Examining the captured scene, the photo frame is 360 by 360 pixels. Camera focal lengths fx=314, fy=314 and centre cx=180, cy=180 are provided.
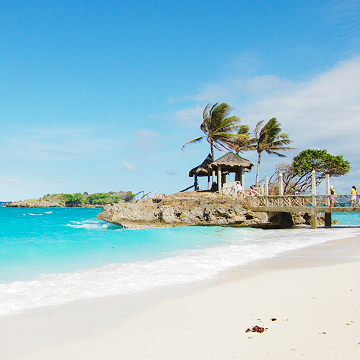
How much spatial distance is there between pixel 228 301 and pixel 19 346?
127 inches

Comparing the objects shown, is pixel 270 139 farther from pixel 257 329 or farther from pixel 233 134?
pixel 257 329

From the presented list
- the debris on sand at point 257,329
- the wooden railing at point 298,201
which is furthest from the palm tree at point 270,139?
the debris on sand at point 257,329

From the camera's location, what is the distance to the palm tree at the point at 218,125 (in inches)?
1233

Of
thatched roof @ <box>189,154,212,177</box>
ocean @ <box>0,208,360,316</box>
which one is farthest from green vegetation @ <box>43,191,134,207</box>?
ocean @ <box>0,208,360,316</box>

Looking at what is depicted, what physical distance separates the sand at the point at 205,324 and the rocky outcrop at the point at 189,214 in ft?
52.9

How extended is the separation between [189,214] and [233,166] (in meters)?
7.61

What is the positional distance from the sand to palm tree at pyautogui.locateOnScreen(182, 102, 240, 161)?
84.2ft

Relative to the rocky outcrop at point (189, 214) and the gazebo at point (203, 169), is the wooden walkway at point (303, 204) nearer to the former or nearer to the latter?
the rocky outcrop at point (189, 214)

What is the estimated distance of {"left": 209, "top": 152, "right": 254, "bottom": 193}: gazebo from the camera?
91.7 feet

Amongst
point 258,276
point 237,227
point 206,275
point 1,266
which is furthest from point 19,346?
point 237,227

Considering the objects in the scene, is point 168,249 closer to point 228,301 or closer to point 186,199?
point 228,301

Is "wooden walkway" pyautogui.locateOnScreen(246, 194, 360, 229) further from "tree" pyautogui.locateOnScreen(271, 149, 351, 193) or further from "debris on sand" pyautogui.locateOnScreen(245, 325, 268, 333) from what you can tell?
"debris on sand" pyautogui.locateOnScreen(245, 325, 268, 333)

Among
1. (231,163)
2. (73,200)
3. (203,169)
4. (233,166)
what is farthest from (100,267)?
(73,200)

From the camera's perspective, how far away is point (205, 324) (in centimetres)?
439
